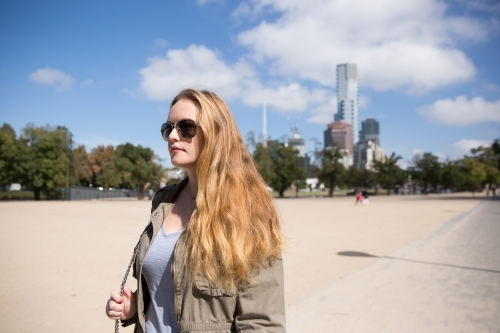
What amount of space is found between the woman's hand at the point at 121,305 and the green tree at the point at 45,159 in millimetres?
50756

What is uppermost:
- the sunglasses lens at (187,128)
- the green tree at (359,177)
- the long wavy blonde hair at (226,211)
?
the green tree at (359,177)

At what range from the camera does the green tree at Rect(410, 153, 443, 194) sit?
8409 centimetres

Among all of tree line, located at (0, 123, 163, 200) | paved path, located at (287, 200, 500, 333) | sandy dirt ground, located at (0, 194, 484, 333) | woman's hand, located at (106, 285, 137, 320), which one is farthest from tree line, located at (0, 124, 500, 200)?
woman's hand, located at (106, 285, 137, 320)

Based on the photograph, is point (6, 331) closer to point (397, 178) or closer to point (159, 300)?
point (159, 300)

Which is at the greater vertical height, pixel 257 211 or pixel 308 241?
pixel 257 211

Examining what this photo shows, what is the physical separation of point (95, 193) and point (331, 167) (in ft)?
126

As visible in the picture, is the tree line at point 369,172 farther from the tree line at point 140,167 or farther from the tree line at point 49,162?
the tree line at point 49,162

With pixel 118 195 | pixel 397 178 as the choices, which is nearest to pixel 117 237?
pixel 118 195

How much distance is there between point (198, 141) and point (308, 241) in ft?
39.0

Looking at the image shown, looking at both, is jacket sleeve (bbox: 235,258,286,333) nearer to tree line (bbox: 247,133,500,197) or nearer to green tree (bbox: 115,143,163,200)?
green tree (bbox: 115,143,163,200)

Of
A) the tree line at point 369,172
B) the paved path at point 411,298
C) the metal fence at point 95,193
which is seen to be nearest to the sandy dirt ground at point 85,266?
the paved path at point 411,298

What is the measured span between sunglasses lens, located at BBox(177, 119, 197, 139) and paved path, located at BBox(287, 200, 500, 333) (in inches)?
150

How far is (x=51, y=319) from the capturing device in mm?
5422

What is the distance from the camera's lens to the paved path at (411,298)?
5281 millimetres
